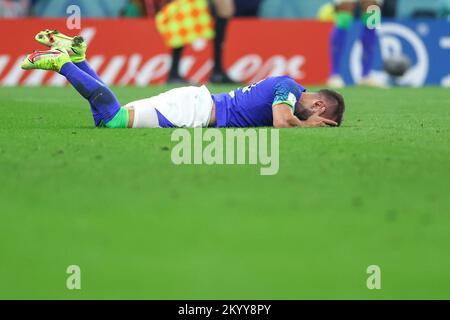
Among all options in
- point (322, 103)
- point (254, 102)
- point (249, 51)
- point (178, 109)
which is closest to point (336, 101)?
point (322, 103)

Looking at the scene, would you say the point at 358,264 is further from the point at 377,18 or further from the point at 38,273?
the point at 377,18

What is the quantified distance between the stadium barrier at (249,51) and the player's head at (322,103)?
7795mm

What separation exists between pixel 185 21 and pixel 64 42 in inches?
304

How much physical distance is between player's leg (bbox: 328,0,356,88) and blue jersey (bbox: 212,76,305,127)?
259 inches

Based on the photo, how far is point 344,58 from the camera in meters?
15.0

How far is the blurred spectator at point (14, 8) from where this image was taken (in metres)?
18.0


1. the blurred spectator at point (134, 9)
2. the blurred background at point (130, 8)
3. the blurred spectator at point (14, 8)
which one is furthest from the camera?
the blurred spectator at point (14, 8)

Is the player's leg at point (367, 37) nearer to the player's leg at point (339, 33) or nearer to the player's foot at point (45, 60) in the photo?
the player's leg at point (339, 33)

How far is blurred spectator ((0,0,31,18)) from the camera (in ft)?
59.2

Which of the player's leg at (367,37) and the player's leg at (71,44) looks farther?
the player's leg at (367,37)

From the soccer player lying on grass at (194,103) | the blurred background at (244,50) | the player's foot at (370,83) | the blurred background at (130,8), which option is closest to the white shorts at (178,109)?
the soccer player lying on grass at (194,103)

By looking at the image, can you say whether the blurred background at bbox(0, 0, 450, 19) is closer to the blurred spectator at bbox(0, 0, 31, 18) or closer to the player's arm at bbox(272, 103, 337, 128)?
the blurred spectator at bbox(0, 0, 31, 18)

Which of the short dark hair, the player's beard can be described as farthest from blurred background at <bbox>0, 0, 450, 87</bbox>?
the player's beard
